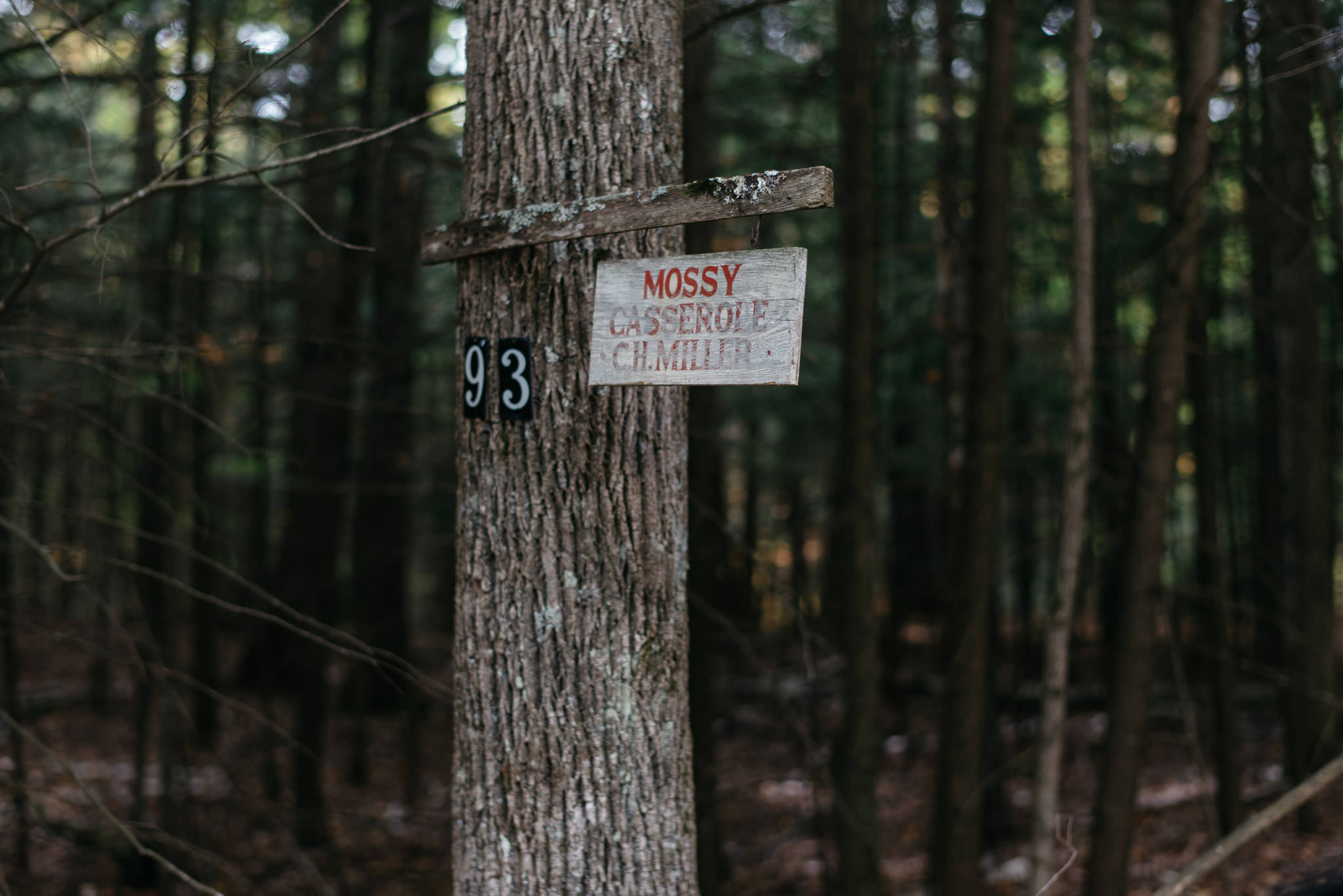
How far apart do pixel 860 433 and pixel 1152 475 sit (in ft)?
4.72

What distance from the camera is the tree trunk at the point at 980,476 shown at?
511 cm

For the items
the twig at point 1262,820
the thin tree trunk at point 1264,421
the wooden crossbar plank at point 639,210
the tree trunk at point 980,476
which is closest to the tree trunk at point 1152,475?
the tree trunk at point 980,476

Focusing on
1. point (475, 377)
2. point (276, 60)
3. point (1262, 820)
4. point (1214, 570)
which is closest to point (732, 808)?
point (1214, 570)

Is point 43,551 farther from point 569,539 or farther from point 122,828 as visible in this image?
point 569,539

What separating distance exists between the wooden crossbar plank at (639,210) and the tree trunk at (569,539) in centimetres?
7

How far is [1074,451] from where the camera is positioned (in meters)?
4.76

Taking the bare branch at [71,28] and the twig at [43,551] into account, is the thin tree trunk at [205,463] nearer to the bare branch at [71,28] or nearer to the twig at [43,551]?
the twig at [43,551]

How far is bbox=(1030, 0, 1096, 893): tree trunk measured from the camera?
15.2ft

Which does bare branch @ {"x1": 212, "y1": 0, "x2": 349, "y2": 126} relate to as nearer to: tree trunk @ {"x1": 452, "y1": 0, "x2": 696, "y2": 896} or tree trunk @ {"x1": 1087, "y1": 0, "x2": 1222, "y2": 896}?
tree trunk @ {"x1": 452, "y1": 0, "x2": 696, "y2": 896}

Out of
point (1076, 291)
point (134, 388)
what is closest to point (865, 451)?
point (1076, 291)

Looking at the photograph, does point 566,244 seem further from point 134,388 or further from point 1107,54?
point 1107,54

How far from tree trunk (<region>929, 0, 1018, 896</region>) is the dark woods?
0.02 m

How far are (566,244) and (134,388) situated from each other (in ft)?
5.39

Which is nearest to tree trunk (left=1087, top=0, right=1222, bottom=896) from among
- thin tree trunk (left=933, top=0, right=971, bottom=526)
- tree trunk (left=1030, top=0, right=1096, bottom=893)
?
tree trunk (left=1030, top=0, right=1096, bottom=893)
